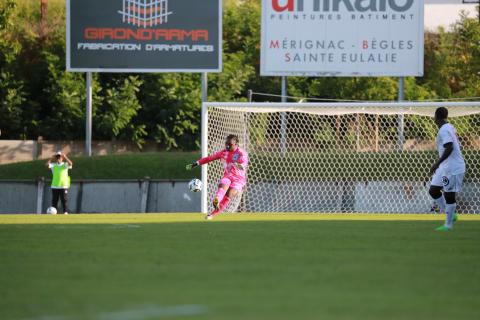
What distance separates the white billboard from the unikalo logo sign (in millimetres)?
1737

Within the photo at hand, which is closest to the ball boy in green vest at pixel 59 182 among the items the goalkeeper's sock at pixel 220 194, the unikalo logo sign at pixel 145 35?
the unikalo logo sign at pixel 145 35

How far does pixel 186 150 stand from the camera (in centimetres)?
3938

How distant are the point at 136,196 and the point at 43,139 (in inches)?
604

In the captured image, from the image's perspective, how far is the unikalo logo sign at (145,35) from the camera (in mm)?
28734

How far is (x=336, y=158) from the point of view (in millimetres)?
25719

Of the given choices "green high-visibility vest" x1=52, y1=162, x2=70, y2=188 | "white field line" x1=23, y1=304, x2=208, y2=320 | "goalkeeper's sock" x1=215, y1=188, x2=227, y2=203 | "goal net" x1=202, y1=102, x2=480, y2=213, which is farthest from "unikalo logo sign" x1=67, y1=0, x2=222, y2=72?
"white field line" x1=23, y1=304, x2=208, y2=320

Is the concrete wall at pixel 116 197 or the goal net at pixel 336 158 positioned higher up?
the goal net at pixel 336 158

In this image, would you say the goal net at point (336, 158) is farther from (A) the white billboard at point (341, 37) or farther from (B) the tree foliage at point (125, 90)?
(B) the tree foliage at point (125, 90)

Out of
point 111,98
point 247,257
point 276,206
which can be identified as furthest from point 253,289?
point 111,98

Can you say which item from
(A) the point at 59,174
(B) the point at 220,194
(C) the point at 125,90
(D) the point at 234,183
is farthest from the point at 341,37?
(C) the point at 125,90

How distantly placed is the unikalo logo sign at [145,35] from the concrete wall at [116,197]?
4.31 m

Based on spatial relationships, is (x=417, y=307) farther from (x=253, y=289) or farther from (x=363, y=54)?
(x=363, y=54)

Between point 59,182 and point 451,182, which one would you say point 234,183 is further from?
point 59,182

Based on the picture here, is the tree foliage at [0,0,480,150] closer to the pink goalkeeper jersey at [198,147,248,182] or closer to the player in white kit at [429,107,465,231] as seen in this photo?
the pink goalkeeper jersey at [198,147,248,182]
